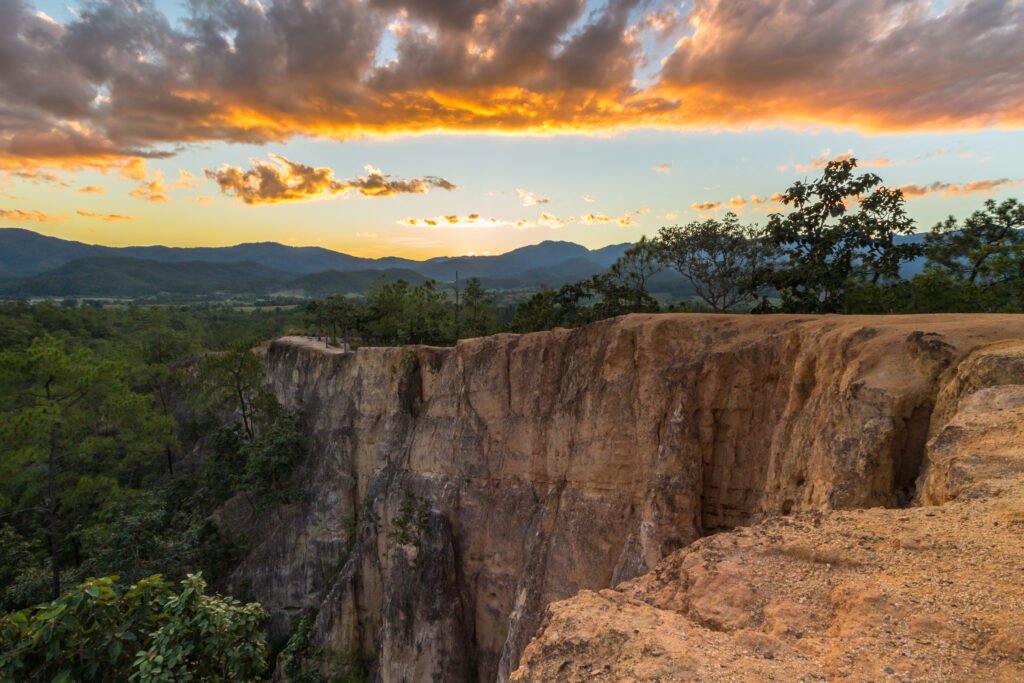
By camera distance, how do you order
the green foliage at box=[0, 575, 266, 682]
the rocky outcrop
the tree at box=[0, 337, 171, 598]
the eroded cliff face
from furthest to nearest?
1. the tree at box=[0, 337, 171, 598]
2. the eroded cliff face
3. the green foliage at box=[0, 575, 266, 682]
4. the rocky outcrop

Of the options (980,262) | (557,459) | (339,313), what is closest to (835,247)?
(980,262)

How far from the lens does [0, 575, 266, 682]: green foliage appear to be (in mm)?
5727

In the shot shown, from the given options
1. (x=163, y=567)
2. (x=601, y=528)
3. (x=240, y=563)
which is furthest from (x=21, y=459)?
(x=601, y=528)

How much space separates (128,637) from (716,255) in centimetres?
3144

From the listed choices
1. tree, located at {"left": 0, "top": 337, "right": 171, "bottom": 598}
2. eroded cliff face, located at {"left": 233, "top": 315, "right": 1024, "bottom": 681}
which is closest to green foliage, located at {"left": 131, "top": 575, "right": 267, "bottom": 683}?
eroded cliff face, located at {"left": 233, "top": 315, "right": 1024, "bottom": 681}

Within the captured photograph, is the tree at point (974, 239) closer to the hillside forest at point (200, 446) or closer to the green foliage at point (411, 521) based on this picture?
the hillside forest at point (200, 446)

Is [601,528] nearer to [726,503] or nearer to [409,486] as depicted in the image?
[726,503]

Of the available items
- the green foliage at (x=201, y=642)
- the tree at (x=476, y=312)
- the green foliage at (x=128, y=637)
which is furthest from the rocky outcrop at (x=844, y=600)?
the tree at (x=476, y=312)

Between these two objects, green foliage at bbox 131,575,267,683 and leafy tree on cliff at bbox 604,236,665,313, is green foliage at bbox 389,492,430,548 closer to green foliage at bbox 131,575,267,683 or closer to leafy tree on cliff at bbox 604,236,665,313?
green foliage at bbox 131,575,267,683

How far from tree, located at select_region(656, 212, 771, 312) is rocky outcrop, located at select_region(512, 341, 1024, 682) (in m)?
25.3

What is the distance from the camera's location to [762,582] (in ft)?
16.6

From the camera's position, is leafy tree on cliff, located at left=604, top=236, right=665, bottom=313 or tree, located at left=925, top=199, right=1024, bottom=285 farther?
leafy tree on cliff, located at left=604, top=236, right=665, bottom=313

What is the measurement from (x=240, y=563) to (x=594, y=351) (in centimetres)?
2507

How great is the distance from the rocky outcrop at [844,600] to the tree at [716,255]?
25311 millimetres
